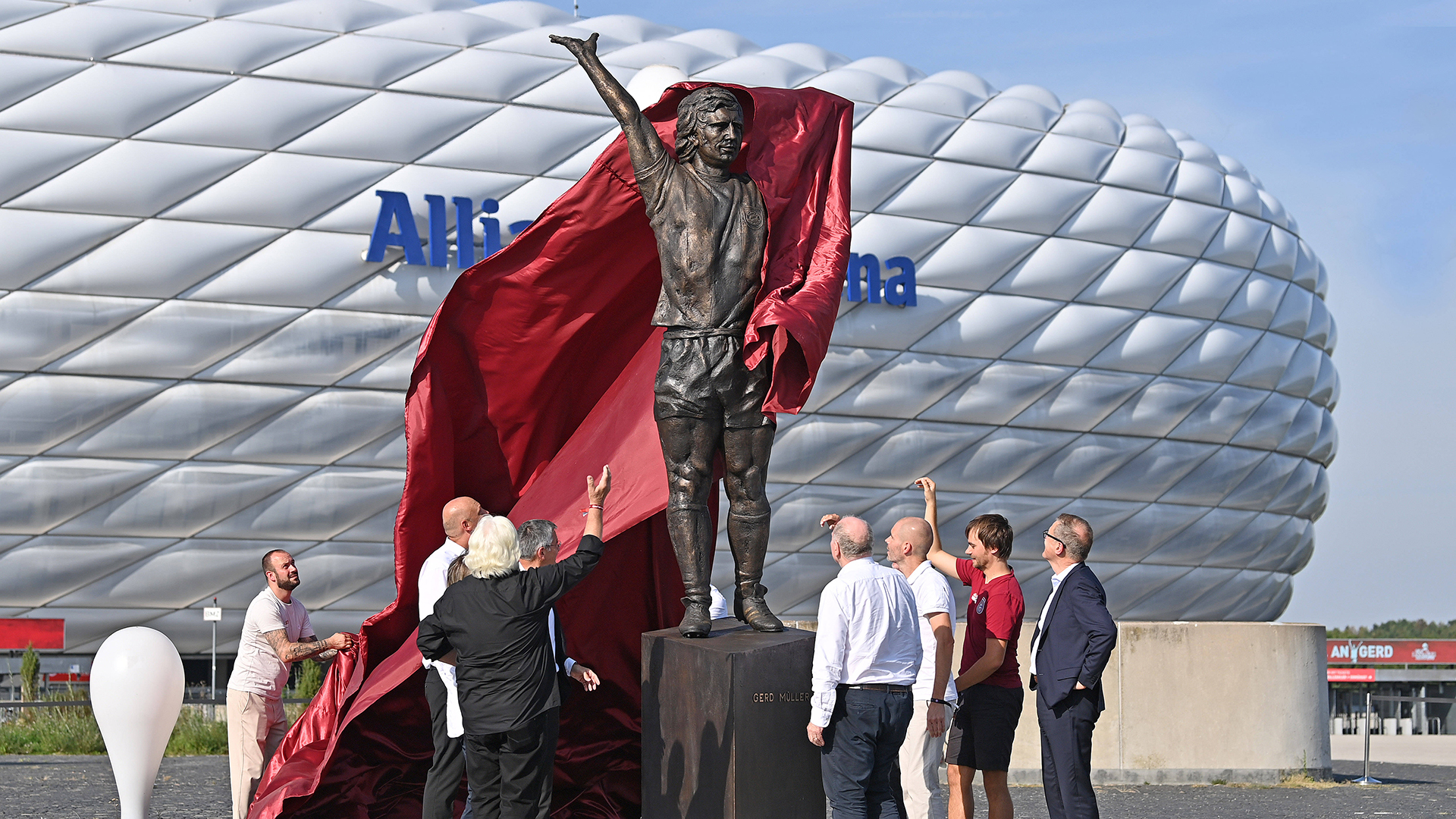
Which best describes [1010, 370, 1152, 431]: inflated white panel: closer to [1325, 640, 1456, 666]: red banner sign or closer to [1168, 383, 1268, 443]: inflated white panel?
[1168, 383, 1268, 443]: inflated white panel

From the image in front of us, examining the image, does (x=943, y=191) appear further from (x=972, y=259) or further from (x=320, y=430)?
(x=320, y=430)

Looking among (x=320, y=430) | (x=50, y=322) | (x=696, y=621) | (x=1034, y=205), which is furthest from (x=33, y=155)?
(x=696, y=621)

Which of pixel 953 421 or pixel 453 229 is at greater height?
pixel 453 229

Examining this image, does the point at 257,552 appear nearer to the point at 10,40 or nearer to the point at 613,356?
the point at 10,40

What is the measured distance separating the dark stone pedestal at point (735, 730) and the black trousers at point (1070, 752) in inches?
38.0

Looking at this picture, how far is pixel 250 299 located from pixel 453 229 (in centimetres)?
258

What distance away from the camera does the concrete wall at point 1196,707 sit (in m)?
9.23

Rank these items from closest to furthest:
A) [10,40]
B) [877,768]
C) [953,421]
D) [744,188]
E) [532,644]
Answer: [532,644], [877,768], [744,188], [10,40], [953,421]

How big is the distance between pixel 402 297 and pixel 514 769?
13756 millimetres

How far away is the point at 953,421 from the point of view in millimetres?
19969

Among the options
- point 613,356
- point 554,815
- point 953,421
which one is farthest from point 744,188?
point 953,421

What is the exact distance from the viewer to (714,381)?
14.8 feet

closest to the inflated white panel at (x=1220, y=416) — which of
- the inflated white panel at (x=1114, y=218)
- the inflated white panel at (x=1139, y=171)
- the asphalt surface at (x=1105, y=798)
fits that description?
the inflated white panel at (x=1114, y=218)

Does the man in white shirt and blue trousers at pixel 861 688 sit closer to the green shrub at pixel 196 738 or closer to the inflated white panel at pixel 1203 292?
the green shrub at pixel 196 738
